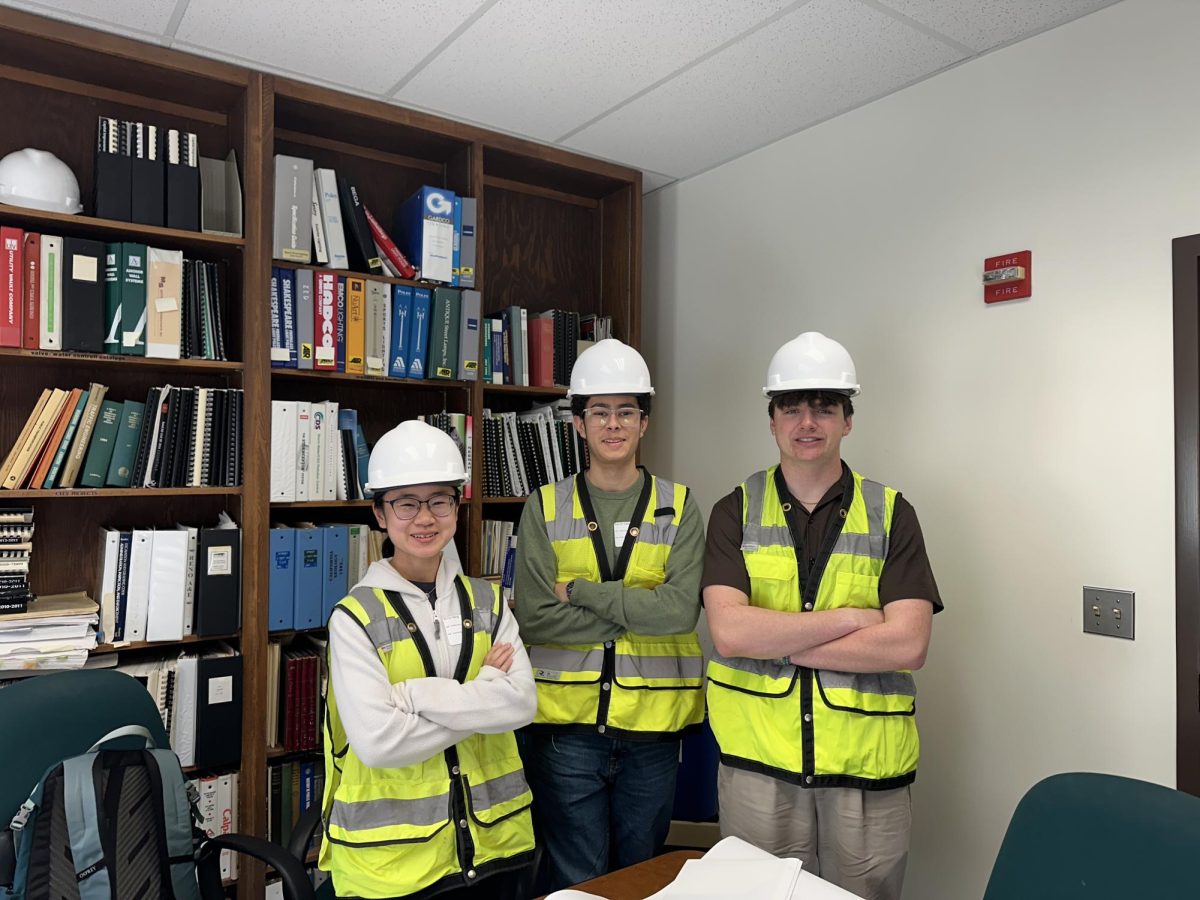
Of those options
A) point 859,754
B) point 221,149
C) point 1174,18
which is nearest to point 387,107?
point 221,149

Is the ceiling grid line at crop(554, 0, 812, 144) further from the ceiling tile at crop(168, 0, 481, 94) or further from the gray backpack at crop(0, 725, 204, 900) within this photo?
the gray backpack at crop(0, 725, 204, 900)

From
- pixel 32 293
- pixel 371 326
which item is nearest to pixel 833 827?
pixel 371 326

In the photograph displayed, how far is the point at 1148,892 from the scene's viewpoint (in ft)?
3.87

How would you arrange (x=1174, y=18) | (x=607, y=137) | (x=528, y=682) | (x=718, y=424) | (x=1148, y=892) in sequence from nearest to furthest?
(x=1148, y=892) < (x=528, y=682) < (x=1174, y=18) < (x=607, y=137) < (x=718, y=424)

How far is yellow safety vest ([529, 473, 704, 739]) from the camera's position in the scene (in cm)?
212

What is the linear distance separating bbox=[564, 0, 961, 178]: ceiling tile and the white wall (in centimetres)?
13

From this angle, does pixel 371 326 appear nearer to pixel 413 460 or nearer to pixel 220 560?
pixel 220 560

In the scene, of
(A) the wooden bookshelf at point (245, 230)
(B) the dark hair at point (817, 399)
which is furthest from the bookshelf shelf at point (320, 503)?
(B) the dark hair at point (817, 399)

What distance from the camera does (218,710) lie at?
8.21 feet

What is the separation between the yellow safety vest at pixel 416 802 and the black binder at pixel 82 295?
1.23 metres

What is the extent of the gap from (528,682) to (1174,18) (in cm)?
225

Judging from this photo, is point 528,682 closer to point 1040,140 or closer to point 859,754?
point 859,754

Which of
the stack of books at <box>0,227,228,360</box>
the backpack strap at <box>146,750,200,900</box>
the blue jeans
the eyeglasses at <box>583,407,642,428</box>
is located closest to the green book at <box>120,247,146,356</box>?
the stack of books at <box>0,227,228,360</box>

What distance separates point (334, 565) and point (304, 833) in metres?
1.05
